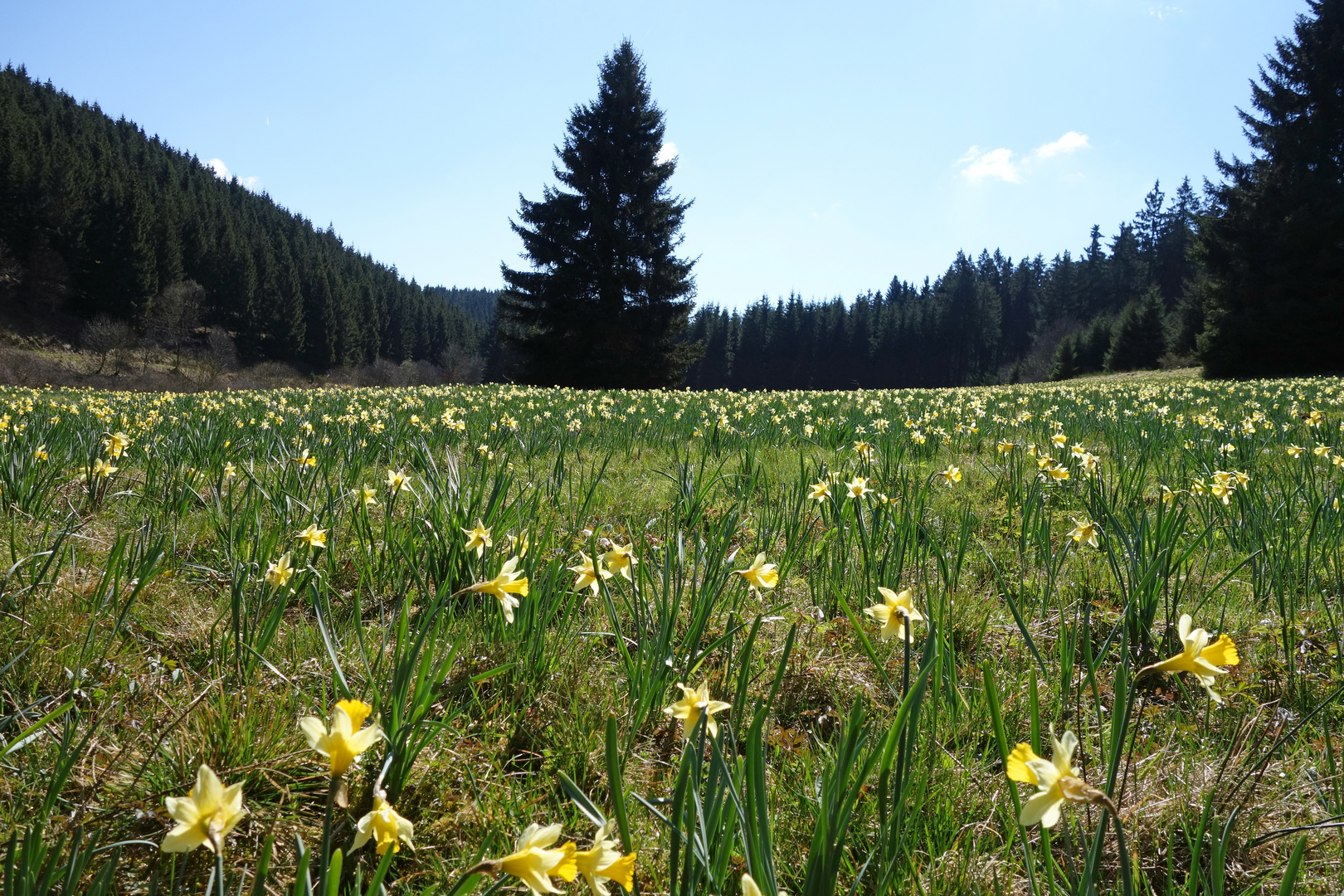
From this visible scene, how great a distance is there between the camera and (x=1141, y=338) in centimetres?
4472

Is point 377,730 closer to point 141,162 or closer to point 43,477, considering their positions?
point 43,477

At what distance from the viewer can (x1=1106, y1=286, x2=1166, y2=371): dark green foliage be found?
44.1 metres

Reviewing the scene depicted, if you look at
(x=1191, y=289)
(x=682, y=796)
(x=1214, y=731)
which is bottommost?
(x=1214, y=731)

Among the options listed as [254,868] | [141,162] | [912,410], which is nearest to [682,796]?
[254,868]

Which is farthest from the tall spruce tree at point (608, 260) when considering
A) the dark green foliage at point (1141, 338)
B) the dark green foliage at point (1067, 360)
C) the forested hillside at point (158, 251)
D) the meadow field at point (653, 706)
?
the forested hillside at point (158, 251)

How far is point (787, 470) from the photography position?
433 centimetres

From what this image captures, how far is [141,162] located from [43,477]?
106904 millimetres

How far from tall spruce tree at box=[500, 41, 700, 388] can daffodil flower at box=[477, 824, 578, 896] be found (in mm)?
30847

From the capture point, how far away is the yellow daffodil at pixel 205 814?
2.15 ft

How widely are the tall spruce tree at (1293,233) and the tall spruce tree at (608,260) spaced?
78.2 ft

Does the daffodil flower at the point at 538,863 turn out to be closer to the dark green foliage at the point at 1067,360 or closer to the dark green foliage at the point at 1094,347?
the dark green foliage at the point at 1094,347

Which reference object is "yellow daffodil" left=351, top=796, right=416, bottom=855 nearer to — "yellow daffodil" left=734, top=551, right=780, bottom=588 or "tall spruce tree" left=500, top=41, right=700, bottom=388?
"yellow daffodil" left=734, top=551, right=780, bottom=588

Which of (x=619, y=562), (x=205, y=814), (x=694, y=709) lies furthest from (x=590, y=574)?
(x=205, y=814)

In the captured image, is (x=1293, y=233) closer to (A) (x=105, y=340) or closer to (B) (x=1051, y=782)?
(B) (x=1051, y=782)
